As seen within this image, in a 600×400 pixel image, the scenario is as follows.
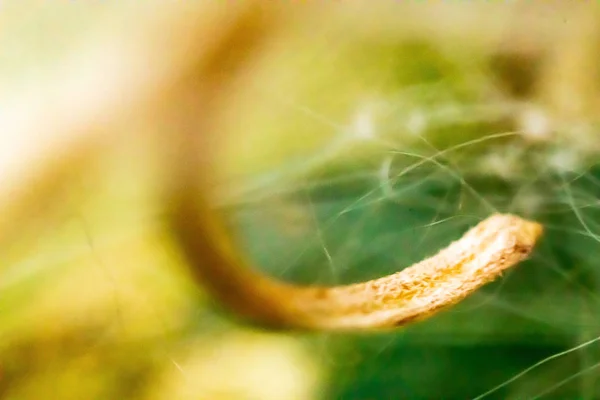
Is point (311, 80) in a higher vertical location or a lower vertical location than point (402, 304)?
higher

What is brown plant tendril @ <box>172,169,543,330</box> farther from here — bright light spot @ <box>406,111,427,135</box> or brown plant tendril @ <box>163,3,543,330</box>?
bright light spot @ <box>406,111,427,135</box>

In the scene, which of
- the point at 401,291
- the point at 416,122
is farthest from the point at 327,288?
the point at 416,122

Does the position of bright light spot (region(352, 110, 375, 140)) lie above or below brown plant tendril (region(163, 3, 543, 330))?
above

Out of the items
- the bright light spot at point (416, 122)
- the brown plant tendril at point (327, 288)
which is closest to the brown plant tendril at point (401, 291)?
the brown plant tendril at point (327, 288)

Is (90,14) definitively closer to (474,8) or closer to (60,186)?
(60,186)

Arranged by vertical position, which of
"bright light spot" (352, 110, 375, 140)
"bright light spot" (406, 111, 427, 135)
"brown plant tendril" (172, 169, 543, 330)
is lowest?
"brown plant tendril" (172, 169, 543, 330)

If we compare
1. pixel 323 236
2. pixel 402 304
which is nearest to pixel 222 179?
pixel 323 236

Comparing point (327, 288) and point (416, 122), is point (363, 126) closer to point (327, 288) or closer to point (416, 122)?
point (416, 122)

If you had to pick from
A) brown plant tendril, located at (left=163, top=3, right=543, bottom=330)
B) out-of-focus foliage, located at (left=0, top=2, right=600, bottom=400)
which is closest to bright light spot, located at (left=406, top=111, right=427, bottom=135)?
out-of-focus foliage, located at (left=0, top=2, right=600, bottom=400)
